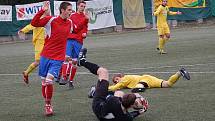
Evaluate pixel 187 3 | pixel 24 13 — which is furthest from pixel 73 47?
pixel 187 3

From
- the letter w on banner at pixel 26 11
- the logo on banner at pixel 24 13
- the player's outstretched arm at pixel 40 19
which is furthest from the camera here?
the logo on banner at pixel 24 13

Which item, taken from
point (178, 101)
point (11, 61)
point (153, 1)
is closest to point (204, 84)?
point (178, 101)

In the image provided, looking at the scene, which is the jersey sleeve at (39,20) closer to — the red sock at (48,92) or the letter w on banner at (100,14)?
the red sock at (48,92)

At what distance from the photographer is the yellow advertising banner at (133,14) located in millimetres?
38906

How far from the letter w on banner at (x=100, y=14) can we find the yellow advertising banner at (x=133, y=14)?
1029mm

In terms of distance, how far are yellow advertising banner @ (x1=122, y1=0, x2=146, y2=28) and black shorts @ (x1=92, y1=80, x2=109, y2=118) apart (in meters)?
30.7

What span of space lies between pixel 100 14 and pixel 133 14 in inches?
98.8

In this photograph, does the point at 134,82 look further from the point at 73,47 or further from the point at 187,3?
the point at 187,3

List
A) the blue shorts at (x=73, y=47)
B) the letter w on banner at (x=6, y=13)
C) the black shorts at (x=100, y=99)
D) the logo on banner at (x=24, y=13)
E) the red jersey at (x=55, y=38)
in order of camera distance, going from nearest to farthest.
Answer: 1. the black shorts at (x=100, y=99)
2. the red jersey at (x=55, y=38)
3. the blue shorts at (x=73, y=47)
4. the letter w on banner at (x=6, y=13)
5. the logo on banner at (x=24, y=13)

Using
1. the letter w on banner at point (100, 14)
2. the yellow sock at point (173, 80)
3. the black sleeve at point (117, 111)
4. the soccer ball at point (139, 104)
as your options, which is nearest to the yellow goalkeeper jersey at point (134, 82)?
the yellow sock at point (173, 80)

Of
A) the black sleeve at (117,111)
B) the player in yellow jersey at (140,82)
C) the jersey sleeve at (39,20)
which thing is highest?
the jersey sleeve at (39,20)

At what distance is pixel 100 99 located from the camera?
824 cm

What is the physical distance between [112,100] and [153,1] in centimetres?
3065

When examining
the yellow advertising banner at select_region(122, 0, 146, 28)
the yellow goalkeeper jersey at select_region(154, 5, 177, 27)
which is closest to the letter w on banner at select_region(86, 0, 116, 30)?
the yellow advertising banner at select_region(122, 0, 146, 28)
